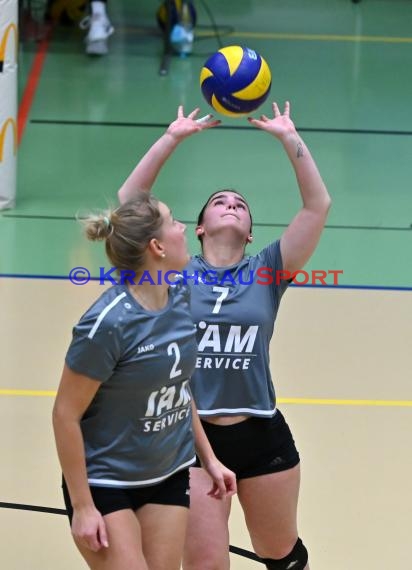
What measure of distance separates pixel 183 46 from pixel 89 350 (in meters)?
9.26

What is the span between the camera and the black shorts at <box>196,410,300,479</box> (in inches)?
157

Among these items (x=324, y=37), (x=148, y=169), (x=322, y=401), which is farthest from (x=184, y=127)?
(x=324, y=37)

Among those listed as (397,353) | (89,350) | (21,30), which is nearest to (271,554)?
(89,350)

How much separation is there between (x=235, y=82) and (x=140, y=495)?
2.05 metres

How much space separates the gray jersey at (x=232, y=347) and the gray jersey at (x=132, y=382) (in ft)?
1.58

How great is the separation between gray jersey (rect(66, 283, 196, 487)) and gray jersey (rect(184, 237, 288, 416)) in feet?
1.58

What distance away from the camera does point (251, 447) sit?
13.1 ft

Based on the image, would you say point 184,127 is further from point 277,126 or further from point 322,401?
point 322,401

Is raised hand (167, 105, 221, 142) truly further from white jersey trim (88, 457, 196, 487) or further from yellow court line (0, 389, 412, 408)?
yellow court line (0, 389, 412, 408)

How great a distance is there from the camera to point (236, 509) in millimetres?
5156

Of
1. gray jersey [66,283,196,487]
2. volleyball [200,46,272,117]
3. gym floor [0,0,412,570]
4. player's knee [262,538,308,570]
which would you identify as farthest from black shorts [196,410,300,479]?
volleyball [200,46,272,117]

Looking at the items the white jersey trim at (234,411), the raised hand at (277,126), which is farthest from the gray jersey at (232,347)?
the raised hand at (277,126)

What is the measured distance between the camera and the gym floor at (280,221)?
519cm

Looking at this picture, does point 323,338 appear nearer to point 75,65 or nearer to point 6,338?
point 6,338
